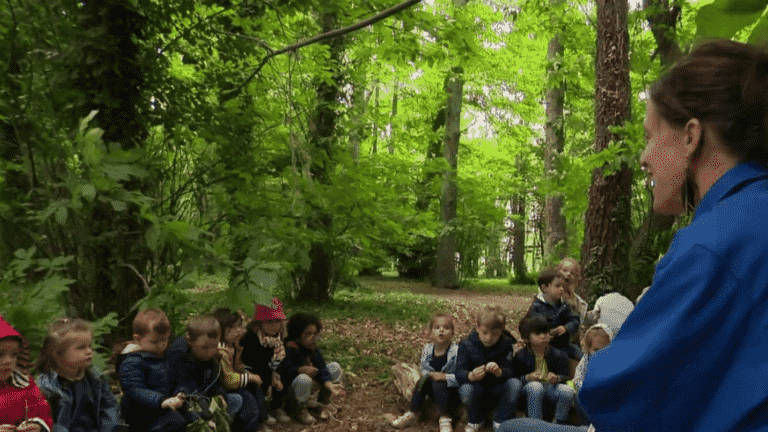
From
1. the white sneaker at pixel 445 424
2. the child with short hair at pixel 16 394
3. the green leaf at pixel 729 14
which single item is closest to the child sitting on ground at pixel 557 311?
the white sneaker at pixel 445 424

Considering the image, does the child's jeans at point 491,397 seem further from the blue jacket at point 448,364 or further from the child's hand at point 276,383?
the child's hand at point 276,383

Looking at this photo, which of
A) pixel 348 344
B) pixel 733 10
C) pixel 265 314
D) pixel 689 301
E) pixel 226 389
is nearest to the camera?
pixel 733 10

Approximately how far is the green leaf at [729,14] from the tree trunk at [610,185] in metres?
6.67

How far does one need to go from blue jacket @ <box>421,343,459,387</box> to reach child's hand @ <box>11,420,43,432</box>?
3098mm

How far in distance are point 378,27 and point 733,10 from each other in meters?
4.76

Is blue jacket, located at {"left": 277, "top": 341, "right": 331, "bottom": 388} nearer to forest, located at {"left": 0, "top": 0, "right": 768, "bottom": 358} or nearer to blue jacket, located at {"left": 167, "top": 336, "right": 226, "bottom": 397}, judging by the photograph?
forest, located at {"left": 0, "top": 0, "right": 768, "bottom": 358}

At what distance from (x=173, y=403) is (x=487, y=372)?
239cm

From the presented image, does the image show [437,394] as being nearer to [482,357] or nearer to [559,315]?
[482,357]

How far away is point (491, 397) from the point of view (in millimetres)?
5016

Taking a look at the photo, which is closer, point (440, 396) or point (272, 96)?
point (440, 396)

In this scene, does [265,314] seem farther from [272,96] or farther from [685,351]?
[685,351]

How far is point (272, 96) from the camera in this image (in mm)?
7371

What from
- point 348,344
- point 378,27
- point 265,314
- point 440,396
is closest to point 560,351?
point 440,396

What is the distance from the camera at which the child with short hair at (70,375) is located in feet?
10.8
